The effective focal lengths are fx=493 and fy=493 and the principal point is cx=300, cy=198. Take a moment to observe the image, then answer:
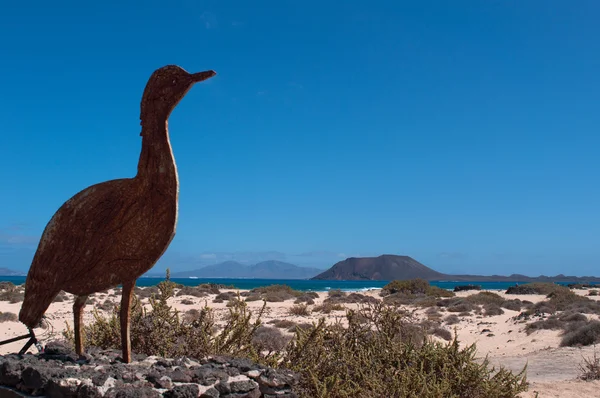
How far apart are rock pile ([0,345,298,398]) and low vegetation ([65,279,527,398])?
680mm

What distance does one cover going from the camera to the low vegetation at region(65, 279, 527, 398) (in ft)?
17.5

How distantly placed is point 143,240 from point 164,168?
71 centimetres

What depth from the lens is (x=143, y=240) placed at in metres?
4.66

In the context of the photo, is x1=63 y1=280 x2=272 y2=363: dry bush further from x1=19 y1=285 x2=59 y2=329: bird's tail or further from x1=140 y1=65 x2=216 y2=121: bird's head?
x1=140 y1=65 x2=216 y2=121: bird's head

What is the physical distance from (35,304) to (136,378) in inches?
55.2

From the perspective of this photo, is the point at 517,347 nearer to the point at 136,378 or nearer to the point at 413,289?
the point at 136,378

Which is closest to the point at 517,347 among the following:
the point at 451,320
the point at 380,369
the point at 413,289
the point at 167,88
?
the point at 451,320

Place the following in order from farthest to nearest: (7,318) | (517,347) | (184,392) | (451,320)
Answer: (451,320), (7,318), (517,347), (184,392)

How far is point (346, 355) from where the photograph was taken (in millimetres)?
5871

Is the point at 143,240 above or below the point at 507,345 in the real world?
above

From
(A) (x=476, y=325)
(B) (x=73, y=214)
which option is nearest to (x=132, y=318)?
(B) (x=73, y=214)

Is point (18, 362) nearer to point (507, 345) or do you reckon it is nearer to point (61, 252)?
→ point (61, 252)

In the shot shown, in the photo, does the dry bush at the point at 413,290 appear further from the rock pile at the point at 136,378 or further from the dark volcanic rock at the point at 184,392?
the dark volcanic rock at the point at 184,392

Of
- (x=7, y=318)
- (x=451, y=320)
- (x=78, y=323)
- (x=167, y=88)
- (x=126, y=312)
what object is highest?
(x=167, y=88)
